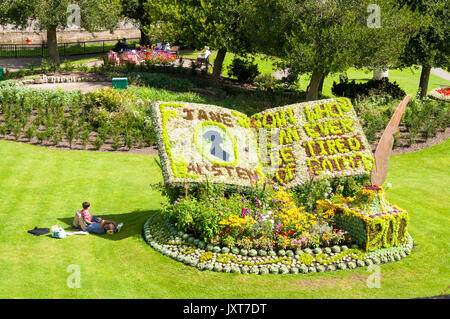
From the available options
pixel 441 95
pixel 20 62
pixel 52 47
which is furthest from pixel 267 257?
pixel 20 62

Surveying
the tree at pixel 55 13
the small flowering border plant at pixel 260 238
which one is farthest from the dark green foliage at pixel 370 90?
the small flowering border plant at pixel 260 238

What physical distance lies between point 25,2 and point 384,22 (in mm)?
21446

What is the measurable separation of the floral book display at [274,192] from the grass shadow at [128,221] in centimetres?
38

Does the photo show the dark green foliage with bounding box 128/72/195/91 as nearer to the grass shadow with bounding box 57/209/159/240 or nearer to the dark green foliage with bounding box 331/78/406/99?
the dark green foliage with bounding box 331/78/406/99

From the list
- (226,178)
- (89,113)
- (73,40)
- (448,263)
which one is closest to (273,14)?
(89,113)

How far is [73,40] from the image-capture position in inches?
2143

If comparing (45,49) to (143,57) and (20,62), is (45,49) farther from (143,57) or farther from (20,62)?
(143,57)

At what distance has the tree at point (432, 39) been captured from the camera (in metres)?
33.1

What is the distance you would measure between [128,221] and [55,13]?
73.6ft

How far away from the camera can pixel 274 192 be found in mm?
16391

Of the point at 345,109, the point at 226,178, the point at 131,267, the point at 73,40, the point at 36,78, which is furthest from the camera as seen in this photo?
the point at 73,40

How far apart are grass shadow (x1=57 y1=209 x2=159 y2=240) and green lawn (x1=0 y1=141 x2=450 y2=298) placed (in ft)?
0.10

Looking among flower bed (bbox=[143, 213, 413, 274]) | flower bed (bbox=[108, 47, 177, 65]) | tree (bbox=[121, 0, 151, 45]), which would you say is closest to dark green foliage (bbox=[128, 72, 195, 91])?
flower bed (bbox=[108, 47, 177, 65])

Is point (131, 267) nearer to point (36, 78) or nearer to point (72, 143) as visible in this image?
point (72, 143)
